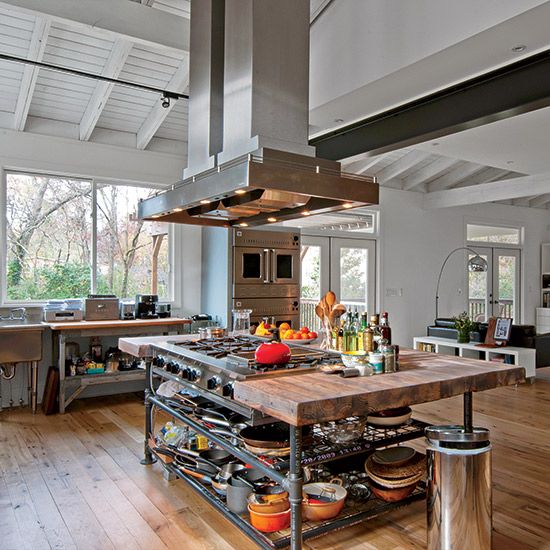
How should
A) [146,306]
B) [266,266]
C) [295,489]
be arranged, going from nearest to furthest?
[295,489] → [146,306] → [266,266]

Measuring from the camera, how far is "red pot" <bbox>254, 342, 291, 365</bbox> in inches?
93.7

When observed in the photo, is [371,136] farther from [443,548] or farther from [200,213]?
[443,548]

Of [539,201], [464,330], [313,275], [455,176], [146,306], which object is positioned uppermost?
[455,176]

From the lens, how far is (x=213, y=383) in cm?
240

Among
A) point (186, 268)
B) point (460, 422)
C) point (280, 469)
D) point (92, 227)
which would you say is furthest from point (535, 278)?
point (280, 469)

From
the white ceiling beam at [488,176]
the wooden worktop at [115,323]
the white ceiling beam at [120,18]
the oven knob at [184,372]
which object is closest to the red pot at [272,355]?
the oven knob at [184,372]

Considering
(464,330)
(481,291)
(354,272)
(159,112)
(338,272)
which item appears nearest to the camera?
(159,112)

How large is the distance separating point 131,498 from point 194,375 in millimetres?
964

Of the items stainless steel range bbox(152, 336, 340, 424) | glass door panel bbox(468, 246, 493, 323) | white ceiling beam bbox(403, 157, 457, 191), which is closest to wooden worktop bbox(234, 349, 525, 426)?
stainless steel range bbox(152, 336, 340, 424)

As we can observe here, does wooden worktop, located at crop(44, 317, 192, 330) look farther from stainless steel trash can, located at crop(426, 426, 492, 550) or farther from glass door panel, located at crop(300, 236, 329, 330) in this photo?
stainless steel trash can, located at crop(426, 426, 492, 550)

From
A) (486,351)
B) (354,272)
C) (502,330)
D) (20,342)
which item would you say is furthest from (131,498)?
(354,272)

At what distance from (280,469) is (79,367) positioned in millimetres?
3446

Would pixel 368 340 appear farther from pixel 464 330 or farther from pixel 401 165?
pixel 401 165

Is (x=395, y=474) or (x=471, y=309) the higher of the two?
(x=471, y=309)
